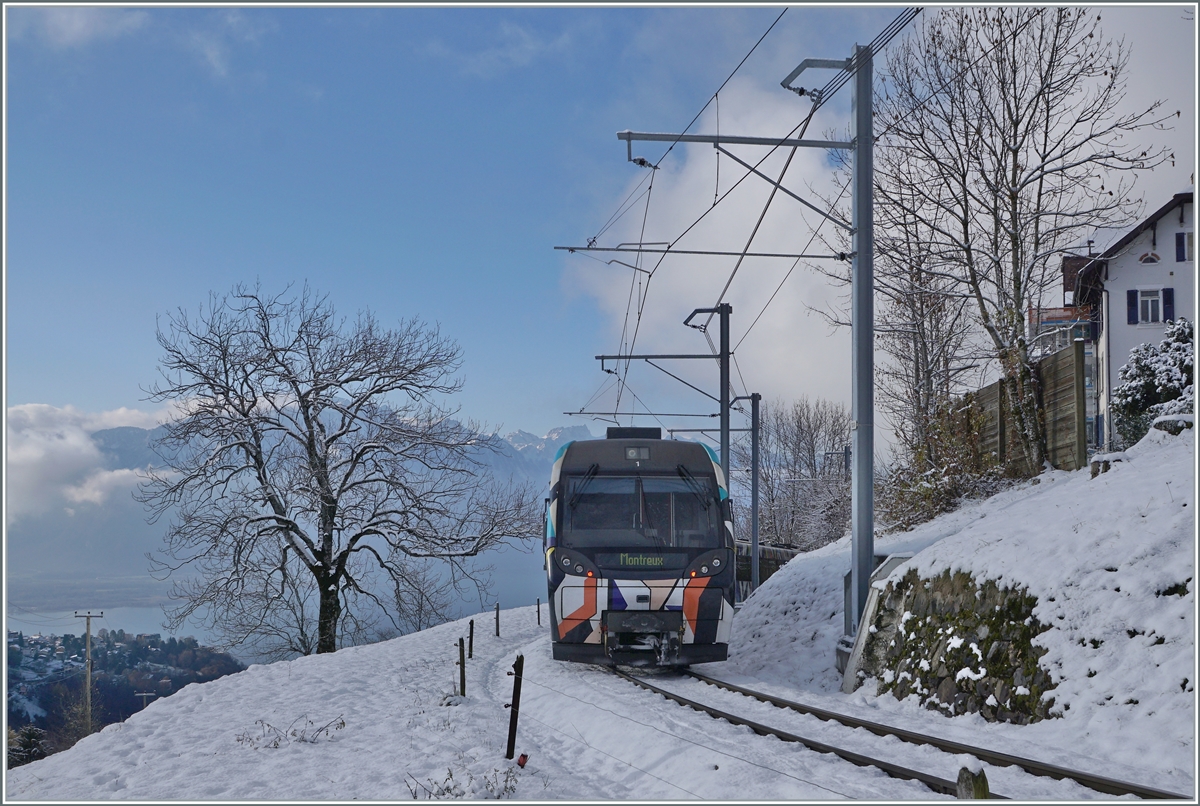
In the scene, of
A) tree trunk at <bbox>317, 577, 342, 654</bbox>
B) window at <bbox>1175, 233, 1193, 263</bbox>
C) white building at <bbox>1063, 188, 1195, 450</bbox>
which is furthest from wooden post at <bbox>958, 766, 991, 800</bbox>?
window at <bbox>1175, 233, 1193, 263</bbox>

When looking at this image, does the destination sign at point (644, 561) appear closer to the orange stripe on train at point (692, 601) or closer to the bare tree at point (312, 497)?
the orange stripe on train at point (692, 601)

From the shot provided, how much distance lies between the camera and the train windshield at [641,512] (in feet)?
40.2

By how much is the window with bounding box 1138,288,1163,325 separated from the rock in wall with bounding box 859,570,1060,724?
112 feet

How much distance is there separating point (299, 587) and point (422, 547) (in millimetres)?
3101

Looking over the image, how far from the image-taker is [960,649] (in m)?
8.88

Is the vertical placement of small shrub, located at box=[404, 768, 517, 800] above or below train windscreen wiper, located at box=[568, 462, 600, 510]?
below

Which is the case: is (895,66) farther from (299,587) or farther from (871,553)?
(299,587)

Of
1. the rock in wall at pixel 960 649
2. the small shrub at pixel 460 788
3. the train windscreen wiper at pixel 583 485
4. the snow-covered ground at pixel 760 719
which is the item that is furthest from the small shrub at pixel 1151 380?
the small shrub at pixel 460 788

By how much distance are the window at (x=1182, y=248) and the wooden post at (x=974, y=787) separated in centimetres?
4006

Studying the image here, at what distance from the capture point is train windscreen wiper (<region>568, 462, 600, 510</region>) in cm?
1255

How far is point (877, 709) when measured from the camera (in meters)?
9.55

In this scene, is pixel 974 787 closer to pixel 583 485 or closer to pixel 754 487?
pixel 583 485

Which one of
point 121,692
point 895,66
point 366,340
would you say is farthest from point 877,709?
point 121,692

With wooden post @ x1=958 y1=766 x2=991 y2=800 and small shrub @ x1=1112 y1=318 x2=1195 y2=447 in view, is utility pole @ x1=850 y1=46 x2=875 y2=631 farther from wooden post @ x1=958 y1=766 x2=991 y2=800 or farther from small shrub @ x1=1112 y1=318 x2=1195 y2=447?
small shrub @ x1=1112 y1=318 x2=1195 y2=447
